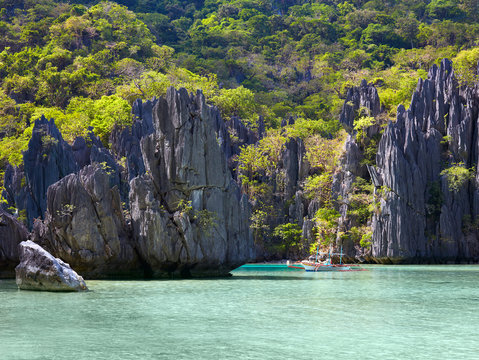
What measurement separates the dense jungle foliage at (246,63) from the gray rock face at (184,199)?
23.1 meters

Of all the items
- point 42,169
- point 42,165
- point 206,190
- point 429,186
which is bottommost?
point 206,190

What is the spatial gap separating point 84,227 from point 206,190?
7927 millimetres

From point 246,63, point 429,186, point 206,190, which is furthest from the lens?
point 246,63

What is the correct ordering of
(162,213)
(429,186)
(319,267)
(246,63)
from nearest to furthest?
(162,213), (319,267), (429,186), (246,63)

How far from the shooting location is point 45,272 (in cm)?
2642

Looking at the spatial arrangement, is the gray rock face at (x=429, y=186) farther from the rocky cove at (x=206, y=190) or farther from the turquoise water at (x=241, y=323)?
the turquoise water at (x=241, y=323)

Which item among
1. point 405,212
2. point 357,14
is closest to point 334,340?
point 405,212

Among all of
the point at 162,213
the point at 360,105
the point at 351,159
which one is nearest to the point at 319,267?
the point at 162,213

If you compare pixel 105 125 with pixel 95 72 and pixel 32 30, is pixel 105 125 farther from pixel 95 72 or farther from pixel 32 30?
pixel 32 30

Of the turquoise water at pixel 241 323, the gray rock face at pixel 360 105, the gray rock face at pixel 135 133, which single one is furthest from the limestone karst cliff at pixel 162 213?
the gray rock face at pixel 360 105

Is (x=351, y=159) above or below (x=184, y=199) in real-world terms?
above

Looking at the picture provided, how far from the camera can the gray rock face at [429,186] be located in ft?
180

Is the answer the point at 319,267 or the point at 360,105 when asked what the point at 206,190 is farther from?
the point at 360,105

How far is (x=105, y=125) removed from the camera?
65.7m
